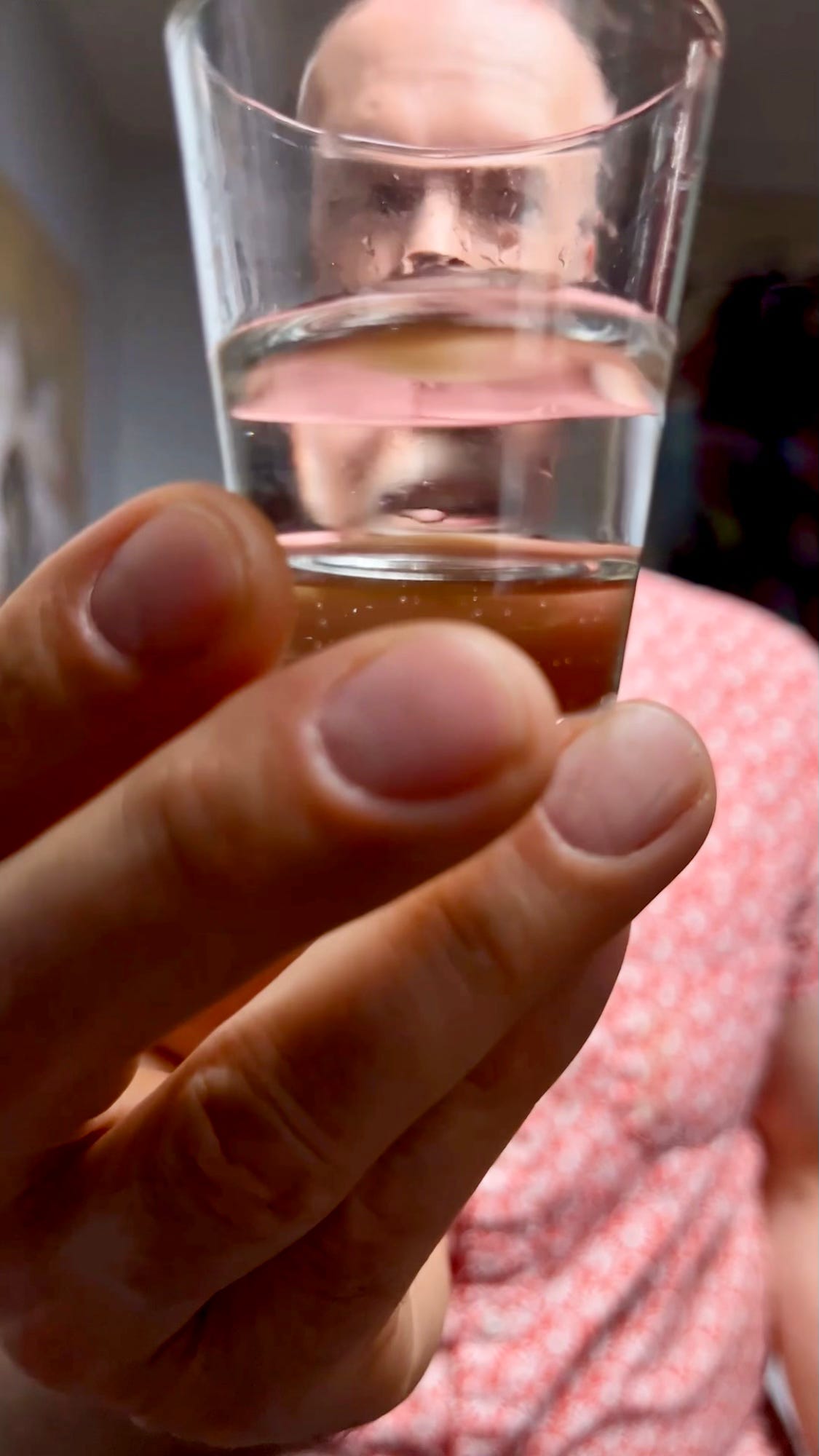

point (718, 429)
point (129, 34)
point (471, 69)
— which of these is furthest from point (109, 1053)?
point (718, 429)

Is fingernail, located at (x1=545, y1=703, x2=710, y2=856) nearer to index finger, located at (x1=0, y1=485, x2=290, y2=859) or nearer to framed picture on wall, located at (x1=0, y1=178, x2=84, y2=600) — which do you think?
index finger, located at (x1=0, y1=485, x2=290, y2=859)

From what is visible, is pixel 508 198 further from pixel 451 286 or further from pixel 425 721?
pixel 425 721

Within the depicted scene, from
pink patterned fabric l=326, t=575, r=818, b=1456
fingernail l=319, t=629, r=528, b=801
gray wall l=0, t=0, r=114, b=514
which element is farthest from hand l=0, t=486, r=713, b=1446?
gray wall l=0, t=0, r=114, b=514

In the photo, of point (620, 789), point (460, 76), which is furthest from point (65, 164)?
point (620, 789)

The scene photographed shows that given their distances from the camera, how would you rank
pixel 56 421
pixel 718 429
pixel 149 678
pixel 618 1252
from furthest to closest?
pixel 718 429
pixel 56 421
pixel 618 1252
pixel 149 678

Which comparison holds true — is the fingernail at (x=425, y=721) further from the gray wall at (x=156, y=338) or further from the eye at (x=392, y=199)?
the gray wall at (x=156, y=338)

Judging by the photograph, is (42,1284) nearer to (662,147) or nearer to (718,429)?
(662,147)
